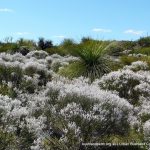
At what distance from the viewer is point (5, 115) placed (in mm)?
9570

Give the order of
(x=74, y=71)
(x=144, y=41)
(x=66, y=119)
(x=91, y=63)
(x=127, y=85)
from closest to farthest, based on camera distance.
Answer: (x=66, y=119), (x=127, y=85), (x=74, y=71), (x=91, y=63), (x=144, y=41)

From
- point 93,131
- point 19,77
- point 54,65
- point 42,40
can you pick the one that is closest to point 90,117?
point 93,131

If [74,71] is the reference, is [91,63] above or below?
above

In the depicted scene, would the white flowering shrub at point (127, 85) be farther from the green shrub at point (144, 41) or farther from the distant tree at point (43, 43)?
the green shrub at point (144, 41)

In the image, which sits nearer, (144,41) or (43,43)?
(43,43)

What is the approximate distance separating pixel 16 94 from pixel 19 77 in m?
3.39

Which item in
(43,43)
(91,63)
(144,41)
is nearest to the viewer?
(91,63)

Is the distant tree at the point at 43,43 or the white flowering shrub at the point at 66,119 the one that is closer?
the white flowering shrub at the point at 66,119

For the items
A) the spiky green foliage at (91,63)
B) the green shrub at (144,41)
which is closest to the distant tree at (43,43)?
the green shrub at (144,41)

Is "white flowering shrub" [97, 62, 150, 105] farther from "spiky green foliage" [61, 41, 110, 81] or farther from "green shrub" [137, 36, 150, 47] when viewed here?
"green shrub" [137, 36, 150, 47]

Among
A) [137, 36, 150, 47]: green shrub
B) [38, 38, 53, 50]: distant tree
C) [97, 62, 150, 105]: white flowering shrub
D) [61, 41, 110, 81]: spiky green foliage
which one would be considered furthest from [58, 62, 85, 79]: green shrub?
[137, 36, 150, 47]: green shrub

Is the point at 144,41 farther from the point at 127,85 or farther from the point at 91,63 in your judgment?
the point at 127,85

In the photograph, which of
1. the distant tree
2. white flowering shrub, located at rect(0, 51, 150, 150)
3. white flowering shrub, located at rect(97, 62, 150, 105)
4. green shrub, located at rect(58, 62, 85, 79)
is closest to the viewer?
white flowering shrub, located at rect(0, 51, 150, 150)

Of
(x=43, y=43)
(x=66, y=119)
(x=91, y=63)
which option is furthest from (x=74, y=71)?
(x=43, y=43)
